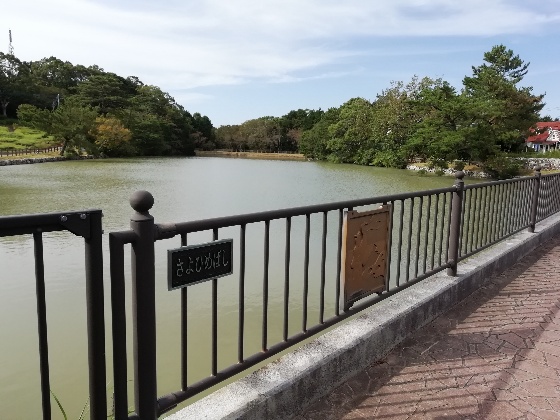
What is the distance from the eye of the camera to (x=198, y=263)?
165 centimetres

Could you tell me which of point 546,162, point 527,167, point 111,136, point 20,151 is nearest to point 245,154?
point 111,136

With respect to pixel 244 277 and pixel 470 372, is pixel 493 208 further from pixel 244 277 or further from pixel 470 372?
pixel 244 277

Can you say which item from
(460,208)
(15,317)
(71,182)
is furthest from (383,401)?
(71,182)

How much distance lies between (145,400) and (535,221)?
5.60 metres

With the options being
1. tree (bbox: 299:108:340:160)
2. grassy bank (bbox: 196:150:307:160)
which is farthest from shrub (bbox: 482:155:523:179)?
grassy bank (bbox: 196:150:307:160)

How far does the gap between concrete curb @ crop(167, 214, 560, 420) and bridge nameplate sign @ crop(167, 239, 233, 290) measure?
558 mm

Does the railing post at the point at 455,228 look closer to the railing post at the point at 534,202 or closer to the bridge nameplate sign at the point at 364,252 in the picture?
the bridge nameplate sign at the point at 364,252

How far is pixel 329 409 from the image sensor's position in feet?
6.92

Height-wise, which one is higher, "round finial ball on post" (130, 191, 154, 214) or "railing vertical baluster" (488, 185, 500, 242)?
"round finial ball on post" (130, 191, 154, 214)

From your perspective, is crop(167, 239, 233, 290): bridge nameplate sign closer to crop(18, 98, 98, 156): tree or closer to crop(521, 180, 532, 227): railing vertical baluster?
crop(521, 180, 532, 227): railing vertical baluster

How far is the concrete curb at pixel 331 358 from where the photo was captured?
1.82 meters

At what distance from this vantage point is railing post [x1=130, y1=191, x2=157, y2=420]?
144 cm

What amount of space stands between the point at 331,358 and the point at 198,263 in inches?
39.1

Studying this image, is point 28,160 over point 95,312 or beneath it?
beneath
